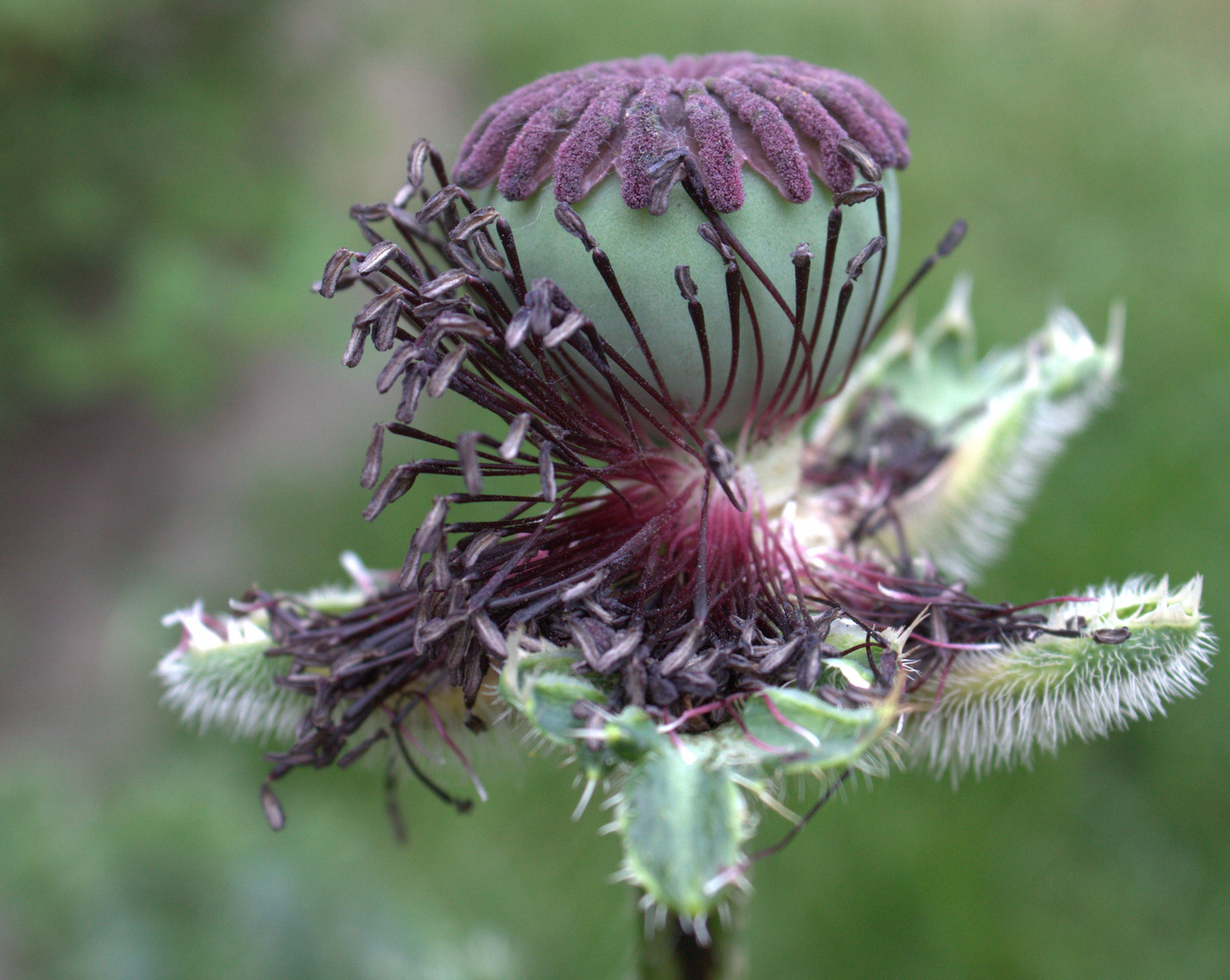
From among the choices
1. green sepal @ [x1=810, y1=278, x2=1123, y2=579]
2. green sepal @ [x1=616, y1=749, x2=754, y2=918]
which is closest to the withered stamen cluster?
green sepal @ [x1=616, y1=749, x2=754, y2=918]

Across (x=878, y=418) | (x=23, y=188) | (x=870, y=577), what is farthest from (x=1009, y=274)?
(x=23, y=188)

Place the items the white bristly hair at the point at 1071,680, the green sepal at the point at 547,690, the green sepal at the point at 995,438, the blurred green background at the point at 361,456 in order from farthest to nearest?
1. the blurred green background at the point at 361,456
2. the green sepal at the point at 995,438
3. the white bristly hair at the point at 1071,680
4. the green sepal at the point at 547,690

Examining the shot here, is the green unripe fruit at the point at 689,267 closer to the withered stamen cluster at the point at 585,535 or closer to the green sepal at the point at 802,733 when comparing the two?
the withered stamen cluster at the point at 585,535

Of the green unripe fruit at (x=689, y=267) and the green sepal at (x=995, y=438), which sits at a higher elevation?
the green unripe fruit at (x=689, y=267)

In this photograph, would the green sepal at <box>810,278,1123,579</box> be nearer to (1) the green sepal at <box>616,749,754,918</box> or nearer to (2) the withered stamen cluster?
(2) the withered stamen cluster

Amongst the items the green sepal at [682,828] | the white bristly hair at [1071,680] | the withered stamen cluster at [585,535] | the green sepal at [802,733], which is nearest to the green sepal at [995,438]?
the withered stamen cluster at [585,535]

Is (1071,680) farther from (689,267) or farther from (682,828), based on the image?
(689,267)

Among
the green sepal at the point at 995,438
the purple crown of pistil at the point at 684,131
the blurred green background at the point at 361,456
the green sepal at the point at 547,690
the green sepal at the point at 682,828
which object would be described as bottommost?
the blurred green background at the point at 361,456
